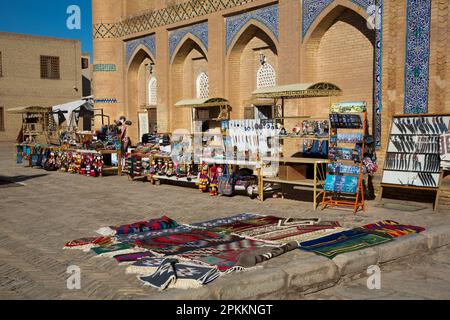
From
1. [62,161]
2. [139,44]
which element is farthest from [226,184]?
[139,44]

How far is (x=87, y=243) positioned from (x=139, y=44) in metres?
14.1

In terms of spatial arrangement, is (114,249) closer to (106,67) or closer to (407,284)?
(407,284)

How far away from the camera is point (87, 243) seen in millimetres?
6074

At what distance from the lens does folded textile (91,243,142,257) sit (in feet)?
18.4

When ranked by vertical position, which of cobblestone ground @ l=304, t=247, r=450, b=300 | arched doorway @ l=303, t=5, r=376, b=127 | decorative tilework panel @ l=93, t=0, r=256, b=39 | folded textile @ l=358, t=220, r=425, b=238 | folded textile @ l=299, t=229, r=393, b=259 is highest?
decorative tilework panel @ l=93, t=0, r=256, b=39

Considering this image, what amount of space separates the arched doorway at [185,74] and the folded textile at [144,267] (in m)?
12.2

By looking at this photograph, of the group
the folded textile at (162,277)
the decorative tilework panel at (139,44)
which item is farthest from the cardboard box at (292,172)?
the decorative tilework panel at (139,44)

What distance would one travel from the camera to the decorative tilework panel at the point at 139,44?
18266 millimetres

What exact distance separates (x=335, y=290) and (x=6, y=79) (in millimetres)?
31524

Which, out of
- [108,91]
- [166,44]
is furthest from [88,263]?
[108,91]

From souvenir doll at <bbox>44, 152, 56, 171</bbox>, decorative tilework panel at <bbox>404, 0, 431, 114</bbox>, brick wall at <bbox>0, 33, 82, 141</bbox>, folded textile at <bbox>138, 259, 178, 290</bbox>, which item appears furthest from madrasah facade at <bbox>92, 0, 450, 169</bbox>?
brick wall at <bbox>0, 33, 82, 141</bbox>

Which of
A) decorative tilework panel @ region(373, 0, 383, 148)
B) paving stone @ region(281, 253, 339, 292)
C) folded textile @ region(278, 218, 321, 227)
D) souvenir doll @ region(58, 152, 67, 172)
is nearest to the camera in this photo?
paving stone @ region(281, 253, 339, 292)

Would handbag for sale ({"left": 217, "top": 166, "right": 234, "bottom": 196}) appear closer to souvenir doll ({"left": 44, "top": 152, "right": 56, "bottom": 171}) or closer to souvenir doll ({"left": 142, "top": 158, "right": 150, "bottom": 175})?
souvenir doll ({"left": 142, "top": 158, "right": 150, "bottom": 175})

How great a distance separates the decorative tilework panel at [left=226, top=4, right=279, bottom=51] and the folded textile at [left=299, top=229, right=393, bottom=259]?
319 inches
